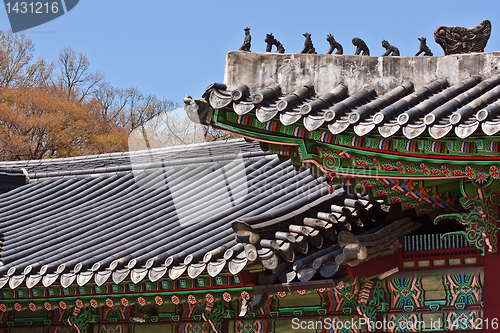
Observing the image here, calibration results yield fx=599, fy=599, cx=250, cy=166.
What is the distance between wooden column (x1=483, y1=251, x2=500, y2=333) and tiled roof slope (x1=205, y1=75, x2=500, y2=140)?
163 cm

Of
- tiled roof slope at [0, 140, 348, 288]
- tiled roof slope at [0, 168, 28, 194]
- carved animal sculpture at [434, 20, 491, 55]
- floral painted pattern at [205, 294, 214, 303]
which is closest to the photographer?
carved animal sculpture at [434, 20, 491, 55]

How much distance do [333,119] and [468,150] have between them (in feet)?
3.68

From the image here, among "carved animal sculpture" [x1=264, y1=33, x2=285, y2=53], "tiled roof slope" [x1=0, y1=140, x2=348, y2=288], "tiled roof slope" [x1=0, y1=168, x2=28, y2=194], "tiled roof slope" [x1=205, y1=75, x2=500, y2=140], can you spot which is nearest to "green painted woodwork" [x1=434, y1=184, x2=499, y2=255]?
"tiled roof slope" [x1=205, y1=75, x2=500, y2=140]

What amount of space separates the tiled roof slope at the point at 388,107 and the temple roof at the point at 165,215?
3.87 ft

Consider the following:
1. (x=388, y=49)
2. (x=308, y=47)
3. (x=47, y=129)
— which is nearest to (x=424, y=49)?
(x=388, y=49)

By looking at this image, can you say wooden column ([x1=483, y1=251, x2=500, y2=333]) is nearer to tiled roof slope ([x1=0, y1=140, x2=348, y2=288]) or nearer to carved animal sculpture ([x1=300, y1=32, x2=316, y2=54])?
tiled roof slope ([x1=0, y1=140, x2=348, y2=288])

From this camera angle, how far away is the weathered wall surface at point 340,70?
5.98 metres

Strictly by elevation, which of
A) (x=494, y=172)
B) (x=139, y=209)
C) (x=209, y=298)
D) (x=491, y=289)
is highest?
(x=139, y=209)

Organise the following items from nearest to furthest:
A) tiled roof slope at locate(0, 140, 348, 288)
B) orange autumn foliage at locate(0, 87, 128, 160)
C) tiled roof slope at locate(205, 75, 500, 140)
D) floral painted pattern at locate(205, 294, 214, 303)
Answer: tiled roof slope at locate(205, 75, 500, 140), floral painted pattern at locate(205, 294, 214, 303), tiled roof slope at locate(0, 140, 348, 288), orange autumn foliage at locate(0, 87, 128, 160)

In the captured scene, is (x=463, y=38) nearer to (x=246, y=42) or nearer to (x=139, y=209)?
A: (x=246, y=42)

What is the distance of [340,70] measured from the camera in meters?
6.09

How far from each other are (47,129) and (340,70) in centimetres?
2575

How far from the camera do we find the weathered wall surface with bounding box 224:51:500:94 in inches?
235

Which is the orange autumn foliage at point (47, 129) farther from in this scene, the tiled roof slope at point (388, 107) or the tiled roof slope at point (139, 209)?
the tiled roof slope at point (388, 107)
